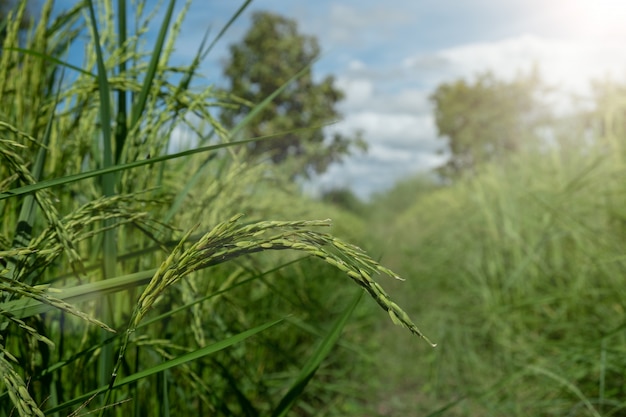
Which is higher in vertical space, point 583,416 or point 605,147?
point 605,147

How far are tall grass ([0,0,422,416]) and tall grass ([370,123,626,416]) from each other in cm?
114

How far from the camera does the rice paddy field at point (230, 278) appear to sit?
2.56 ft

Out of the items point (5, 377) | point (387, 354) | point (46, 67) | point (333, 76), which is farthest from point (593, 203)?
point (333, 76)

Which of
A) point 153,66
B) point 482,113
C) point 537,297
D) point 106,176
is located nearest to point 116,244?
point 106,176

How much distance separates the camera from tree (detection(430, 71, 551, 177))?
2327cm

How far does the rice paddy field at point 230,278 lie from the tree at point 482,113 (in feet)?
56.6

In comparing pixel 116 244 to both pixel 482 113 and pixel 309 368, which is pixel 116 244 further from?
pixel 482 113

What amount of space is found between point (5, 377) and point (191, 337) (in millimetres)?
1271

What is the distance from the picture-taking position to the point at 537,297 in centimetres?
324

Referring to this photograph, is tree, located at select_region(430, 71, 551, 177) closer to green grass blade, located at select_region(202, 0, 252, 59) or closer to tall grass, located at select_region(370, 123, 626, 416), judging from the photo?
tall grass, located at select_region(370, 123, 626, 416)

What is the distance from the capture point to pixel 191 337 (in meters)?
1.82

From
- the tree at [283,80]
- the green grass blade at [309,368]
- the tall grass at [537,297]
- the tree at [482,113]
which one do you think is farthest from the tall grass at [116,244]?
the tree at [482,113]

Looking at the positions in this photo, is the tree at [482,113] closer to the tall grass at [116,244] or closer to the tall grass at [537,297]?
the tall grass at [537,297]

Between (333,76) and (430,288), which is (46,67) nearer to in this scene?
(430,288)
